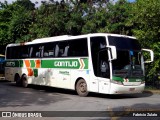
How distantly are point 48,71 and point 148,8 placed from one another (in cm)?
690

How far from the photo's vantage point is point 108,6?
1010 inches

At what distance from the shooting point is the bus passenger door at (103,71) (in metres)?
16.7

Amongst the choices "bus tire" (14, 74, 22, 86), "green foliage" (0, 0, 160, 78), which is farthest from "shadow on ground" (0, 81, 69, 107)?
"green foliage" (0, 0, 160, 78)

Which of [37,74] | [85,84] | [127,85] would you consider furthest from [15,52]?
[127,85]

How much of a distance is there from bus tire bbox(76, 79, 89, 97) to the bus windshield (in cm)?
223

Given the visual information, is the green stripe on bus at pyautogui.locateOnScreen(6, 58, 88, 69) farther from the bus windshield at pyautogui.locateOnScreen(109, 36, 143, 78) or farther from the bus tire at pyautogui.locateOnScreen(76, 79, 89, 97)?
the bus windshield at pyautogui.locateOnScreen(109, 36, 143, 78)

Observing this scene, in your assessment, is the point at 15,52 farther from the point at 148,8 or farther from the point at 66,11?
the point at 148,8

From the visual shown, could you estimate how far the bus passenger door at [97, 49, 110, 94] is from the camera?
54.8 ft

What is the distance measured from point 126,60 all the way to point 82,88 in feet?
9.51

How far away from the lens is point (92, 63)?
17.4 meters

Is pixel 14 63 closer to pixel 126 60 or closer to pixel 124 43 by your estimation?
pixel 124 43

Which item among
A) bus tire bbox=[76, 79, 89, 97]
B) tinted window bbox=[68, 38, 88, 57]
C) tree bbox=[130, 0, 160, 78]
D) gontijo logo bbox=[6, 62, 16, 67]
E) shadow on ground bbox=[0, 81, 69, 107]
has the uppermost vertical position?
tree bbox=[130, 0, 160, 78]

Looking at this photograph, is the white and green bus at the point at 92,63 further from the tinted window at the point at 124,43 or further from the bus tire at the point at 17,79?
the bus tire at the point at 17,79

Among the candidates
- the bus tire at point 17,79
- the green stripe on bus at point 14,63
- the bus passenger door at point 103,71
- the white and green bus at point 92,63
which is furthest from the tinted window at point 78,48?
the bus tire at point 17,79
